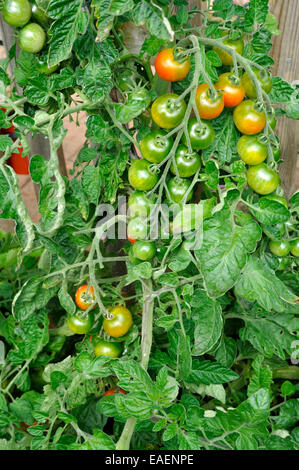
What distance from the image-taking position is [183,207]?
0.61 meters

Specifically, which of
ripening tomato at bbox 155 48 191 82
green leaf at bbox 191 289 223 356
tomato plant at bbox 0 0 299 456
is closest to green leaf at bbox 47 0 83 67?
tomato plant at bbox 0 0 299 456

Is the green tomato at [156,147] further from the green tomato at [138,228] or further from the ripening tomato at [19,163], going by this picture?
the ripening tomato at [19,163]

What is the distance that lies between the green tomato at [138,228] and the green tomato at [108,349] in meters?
0.26

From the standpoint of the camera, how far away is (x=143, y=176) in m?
0.64

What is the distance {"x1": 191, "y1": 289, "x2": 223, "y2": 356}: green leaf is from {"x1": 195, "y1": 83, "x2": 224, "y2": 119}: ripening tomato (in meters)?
0.30

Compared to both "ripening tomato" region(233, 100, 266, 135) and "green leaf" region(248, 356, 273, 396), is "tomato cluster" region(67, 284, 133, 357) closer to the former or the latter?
"green leaf" region(248, 356, 273, 396)

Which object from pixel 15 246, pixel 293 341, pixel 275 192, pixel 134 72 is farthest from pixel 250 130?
pixel 15 246

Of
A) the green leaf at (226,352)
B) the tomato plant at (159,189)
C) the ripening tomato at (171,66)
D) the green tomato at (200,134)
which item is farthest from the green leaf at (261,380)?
the ripening tomato at (171,66)

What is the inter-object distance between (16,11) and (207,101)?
1.03 feet

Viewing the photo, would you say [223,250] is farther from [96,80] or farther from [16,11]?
[16,11]

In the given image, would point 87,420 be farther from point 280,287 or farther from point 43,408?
point 280,287

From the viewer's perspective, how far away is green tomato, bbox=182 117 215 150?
0.62 meters

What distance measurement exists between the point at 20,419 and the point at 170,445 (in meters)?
0.32

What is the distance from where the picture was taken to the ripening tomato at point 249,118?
23.6 inches
